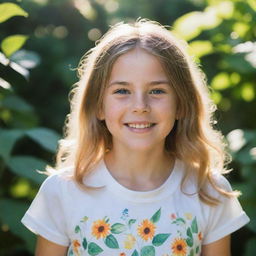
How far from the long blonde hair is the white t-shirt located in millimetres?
59

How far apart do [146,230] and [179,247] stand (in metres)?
Result: 0.13

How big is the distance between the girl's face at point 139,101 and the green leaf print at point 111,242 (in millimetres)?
326

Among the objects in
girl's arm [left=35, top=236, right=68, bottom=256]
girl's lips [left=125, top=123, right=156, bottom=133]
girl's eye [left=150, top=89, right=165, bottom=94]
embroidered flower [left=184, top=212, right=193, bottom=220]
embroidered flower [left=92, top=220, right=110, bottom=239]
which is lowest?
girl's arm [left=35, top=236, right=68, bottom=256]

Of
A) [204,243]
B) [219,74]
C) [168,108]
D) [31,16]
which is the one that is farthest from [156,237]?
[31,16]

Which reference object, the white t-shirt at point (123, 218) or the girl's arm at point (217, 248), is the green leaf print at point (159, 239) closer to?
the white t-shirt at point (123, 218)

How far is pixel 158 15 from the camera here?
4215mm

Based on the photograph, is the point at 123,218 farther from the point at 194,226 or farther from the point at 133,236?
the point at 194,226

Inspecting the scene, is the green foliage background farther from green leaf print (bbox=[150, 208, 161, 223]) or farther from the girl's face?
green leaf print (bbox=[150, 208, 161, 223])

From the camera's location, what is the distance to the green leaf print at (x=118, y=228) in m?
2.25

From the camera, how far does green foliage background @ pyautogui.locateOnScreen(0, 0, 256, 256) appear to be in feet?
9.07

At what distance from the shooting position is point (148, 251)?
7.34 feet

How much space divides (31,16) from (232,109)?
4.36ft

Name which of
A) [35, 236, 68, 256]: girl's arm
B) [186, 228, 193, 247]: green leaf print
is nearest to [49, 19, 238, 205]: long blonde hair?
[186, 228, 193, 247]: green leaf print

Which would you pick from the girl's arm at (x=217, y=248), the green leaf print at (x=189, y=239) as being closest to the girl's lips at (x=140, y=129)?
the green leaf print at (x=189, y=239)
